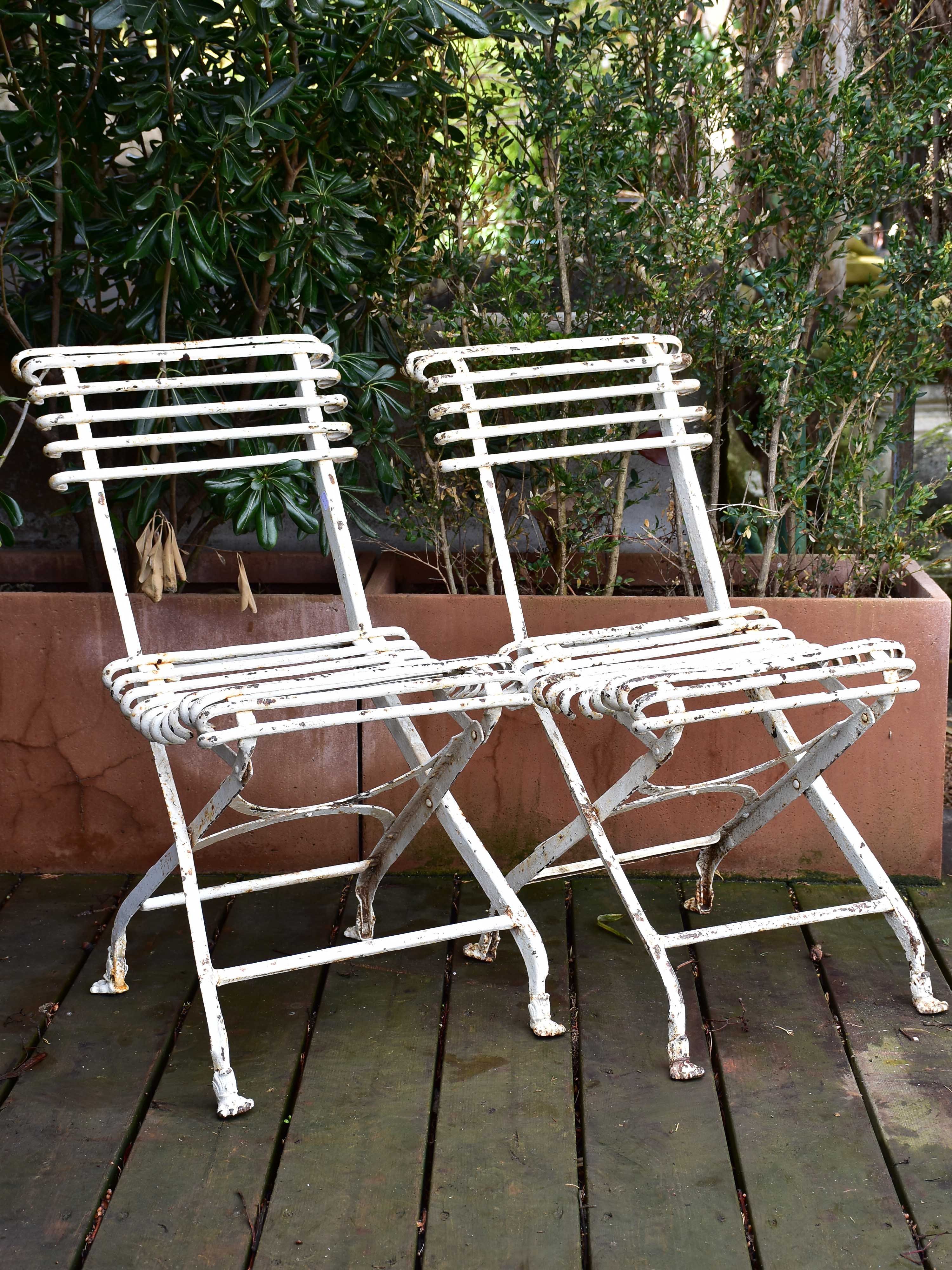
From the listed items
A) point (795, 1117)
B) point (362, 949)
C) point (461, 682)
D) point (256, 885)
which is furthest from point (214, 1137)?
point (795, 1117)

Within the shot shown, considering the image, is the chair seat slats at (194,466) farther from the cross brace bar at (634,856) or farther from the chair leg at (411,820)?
the cross brace bar at (634,856)

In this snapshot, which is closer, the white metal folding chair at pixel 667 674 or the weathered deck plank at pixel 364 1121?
the weathered deck plank at pixel 364 1121

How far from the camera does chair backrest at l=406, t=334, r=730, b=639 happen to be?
2461 millimetres

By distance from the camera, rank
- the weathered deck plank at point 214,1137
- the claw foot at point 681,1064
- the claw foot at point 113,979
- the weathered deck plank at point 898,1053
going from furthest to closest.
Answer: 1. the claw foot at point 113,979
2. the claw foot at point 681,1064
3. the weathered deck plank at point 898,1053
4. the weathered deck plank at point 214,1137

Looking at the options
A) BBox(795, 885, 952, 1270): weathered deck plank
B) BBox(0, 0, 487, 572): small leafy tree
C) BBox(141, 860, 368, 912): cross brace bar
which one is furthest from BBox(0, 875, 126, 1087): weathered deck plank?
BBox(795, 885, 952, 1270): weathered deck plank

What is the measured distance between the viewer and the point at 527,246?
2.86m

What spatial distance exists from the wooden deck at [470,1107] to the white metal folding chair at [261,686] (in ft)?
0.34

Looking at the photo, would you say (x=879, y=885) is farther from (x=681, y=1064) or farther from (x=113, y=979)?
(x=113, y=979)

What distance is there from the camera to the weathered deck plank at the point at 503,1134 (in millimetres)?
1728

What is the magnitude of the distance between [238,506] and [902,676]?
1358mm

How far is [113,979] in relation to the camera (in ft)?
7.77

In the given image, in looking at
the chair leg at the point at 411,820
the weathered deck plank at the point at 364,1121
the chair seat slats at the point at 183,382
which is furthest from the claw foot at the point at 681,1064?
the chair seat slats at the point at 183,382

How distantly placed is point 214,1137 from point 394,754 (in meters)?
1.03

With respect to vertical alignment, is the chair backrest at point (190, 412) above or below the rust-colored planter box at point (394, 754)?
above
